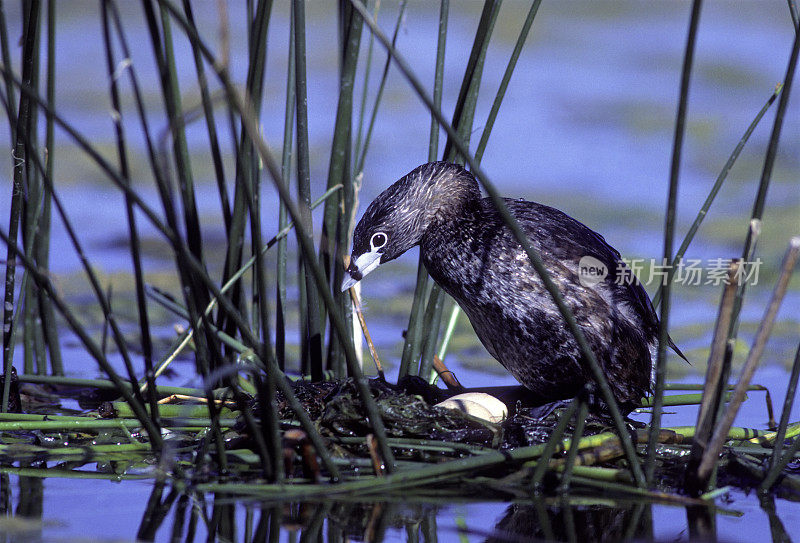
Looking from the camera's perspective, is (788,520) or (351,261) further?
(351,261)

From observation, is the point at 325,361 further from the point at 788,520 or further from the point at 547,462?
the point at 788,520

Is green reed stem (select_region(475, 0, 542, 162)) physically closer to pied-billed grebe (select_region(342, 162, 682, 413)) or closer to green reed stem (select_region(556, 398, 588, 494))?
pied-billed grebe (select_region(342, 162, 682, 413))

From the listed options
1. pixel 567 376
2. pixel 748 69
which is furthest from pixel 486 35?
pixel 748 69

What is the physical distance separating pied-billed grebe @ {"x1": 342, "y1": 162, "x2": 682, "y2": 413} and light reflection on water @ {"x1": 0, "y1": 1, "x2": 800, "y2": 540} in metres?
0.63

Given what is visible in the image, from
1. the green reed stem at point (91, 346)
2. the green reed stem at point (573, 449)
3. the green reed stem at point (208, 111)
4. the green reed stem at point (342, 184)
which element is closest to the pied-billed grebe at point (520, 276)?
the green reed stem at point (342, 184)

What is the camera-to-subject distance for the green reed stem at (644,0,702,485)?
9.25 ft

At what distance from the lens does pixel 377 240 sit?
424cm

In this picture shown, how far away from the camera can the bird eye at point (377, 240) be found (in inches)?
166

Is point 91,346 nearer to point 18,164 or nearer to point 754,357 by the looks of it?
point 18,164

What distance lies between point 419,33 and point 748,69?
3.49 meters

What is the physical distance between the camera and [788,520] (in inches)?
134

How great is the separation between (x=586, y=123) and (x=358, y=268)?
6.25 metres

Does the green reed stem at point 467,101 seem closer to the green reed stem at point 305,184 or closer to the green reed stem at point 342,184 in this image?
the green reed stem at point 342,184

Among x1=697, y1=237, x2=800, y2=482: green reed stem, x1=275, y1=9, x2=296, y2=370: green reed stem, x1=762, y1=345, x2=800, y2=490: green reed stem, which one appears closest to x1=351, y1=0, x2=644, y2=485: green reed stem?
x1=697, y1=237, x2=800, y2=482: green reed stem
